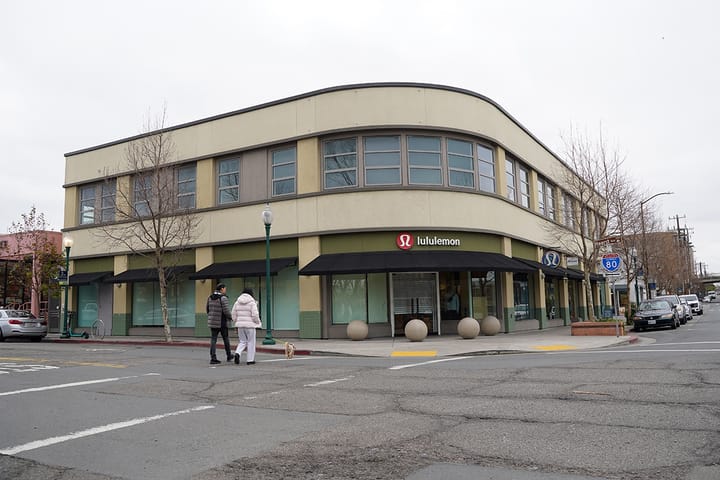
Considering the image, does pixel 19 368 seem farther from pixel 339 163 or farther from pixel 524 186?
pixel 524 186

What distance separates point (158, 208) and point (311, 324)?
774 centimetres

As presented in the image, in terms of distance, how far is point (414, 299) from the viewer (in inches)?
883

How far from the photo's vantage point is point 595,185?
94.0 feet

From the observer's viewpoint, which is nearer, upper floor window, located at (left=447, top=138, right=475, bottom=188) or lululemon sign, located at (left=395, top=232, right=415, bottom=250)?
lululemon sign, located at (left=395, top=232, right=415, bottom=250)

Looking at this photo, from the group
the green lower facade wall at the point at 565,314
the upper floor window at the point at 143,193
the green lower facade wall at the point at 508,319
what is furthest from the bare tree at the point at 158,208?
the green lower facade wall at the point at 565,314

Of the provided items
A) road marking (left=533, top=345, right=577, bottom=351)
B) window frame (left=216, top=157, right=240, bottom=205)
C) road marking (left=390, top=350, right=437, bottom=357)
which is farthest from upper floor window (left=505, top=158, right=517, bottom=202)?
road marking (left=390, top=350, right=437, bottom=357)

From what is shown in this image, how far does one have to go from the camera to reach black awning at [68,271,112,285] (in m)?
28.8

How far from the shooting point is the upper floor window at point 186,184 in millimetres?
26609

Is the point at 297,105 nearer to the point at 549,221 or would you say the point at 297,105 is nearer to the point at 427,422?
the point at 549,221

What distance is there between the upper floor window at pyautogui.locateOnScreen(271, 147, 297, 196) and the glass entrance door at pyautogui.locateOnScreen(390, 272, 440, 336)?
574 cm

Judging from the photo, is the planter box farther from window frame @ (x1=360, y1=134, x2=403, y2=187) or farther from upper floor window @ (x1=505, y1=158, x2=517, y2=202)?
window frame @ (x1=360, y1=134, x2=403, y2=187)

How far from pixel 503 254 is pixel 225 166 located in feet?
41.1

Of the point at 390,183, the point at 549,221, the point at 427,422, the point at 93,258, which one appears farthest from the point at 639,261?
the point at 427,422

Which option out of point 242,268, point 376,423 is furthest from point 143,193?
point 376,423
